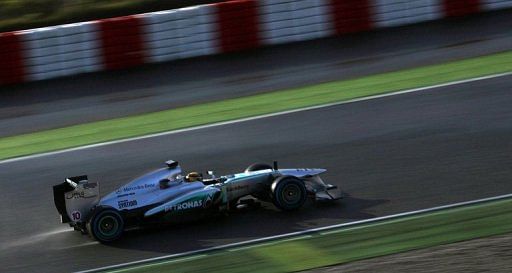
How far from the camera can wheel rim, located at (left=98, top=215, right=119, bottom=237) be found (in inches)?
312

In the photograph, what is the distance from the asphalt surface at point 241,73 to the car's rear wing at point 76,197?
193 inches

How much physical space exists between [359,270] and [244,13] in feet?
30.9

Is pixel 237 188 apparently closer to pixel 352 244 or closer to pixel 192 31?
pixel 352 244

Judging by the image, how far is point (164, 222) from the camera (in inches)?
319

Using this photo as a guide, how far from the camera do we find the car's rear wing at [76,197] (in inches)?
313

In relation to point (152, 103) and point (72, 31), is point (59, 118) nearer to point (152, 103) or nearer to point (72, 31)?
point (152, 103)

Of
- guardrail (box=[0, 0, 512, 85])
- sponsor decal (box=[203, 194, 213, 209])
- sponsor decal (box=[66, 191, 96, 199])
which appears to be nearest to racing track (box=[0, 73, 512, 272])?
sponsor decal (box=[203, 194, 213, 209])

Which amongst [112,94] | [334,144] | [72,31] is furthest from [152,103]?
[334,144]

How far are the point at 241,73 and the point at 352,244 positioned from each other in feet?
24.6

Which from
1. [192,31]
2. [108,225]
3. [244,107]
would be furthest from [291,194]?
[192,31]

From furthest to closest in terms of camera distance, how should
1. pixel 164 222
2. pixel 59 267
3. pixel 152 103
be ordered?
pixel 152 103
pixel 164 222
pixel 59 267

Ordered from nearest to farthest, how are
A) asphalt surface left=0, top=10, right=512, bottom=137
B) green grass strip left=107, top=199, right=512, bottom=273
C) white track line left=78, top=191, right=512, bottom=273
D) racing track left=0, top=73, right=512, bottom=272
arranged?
green grass strip left=107, top=199, right=512, bottom=273
white track line left=78, top=191, right=512, bottom=273
racing track left=0, top=73, right=512, bottom=272
asphalt surface left=0, top=10, right=512, bottom=137

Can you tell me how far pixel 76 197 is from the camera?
7949 millimetres

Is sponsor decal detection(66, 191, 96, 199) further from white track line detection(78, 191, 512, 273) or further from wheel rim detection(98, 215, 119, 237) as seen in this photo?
white track line detection(78, 191, 512, 273)
